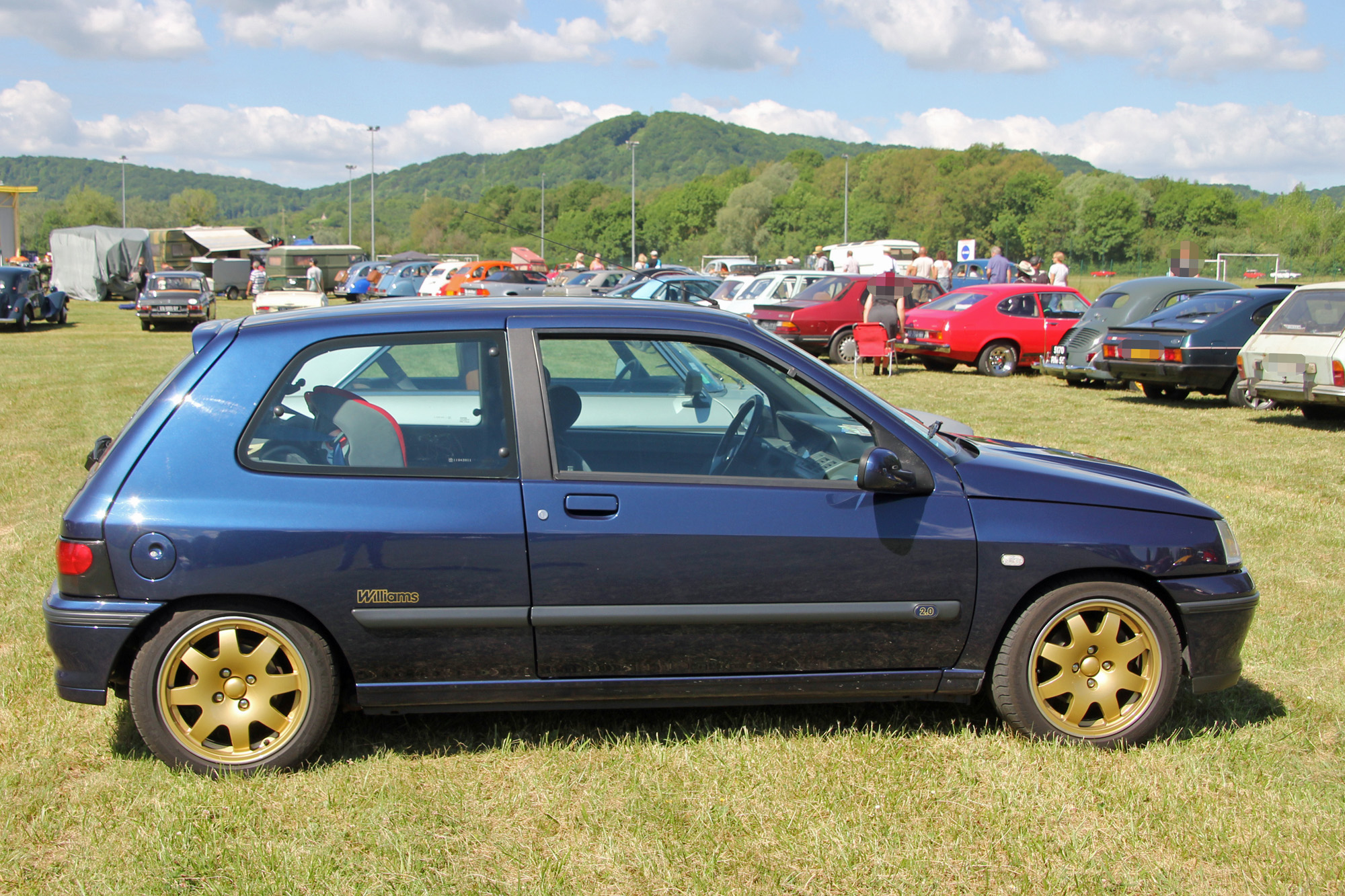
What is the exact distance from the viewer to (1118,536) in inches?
146

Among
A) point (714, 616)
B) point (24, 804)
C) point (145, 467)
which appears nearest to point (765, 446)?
point (714, 616)

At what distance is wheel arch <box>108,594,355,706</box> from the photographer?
344 centimetres

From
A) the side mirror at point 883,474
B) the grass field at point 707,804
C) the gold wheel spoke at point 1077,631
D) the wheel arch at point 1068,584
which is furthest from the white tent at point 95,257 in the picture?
the gold wheel spoke at point 1077,631

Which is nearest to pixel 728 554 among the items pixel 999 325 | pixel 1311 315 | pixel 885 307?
pixel 1311 315

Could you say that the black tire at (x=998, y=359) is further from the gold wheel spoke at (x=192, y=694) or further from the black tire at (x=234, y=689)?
the gold wheel spoke at (x=192, y=694)

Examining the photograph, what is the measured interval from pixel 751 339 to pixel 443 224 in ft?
463

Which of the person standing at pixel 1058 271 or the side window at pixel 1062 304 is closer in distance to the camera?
the side window at pixel 1062 304

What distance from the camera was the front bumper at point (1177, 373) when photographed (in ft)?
43.7

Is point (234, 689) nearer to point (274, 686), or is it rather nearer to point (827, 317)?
point (274, 686)

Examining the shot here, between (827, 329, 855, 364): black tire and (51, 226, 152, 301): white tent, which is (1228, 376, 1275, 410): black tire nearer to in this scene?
(827, 329, 855, 364): black tire

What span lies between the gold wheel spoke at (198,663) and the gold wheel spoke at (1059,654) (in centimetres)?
275

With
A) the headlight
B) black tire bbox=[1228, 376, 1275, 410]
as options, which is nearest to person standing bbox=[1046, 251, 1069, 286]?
black tire bbox=[1228, 376, 1275, 410]

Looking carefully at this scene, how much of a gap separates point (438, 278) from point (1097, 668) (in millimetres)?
33442

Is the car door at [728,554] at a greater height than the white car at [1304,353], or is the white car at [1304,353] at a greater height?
the white car at [1304,353]
